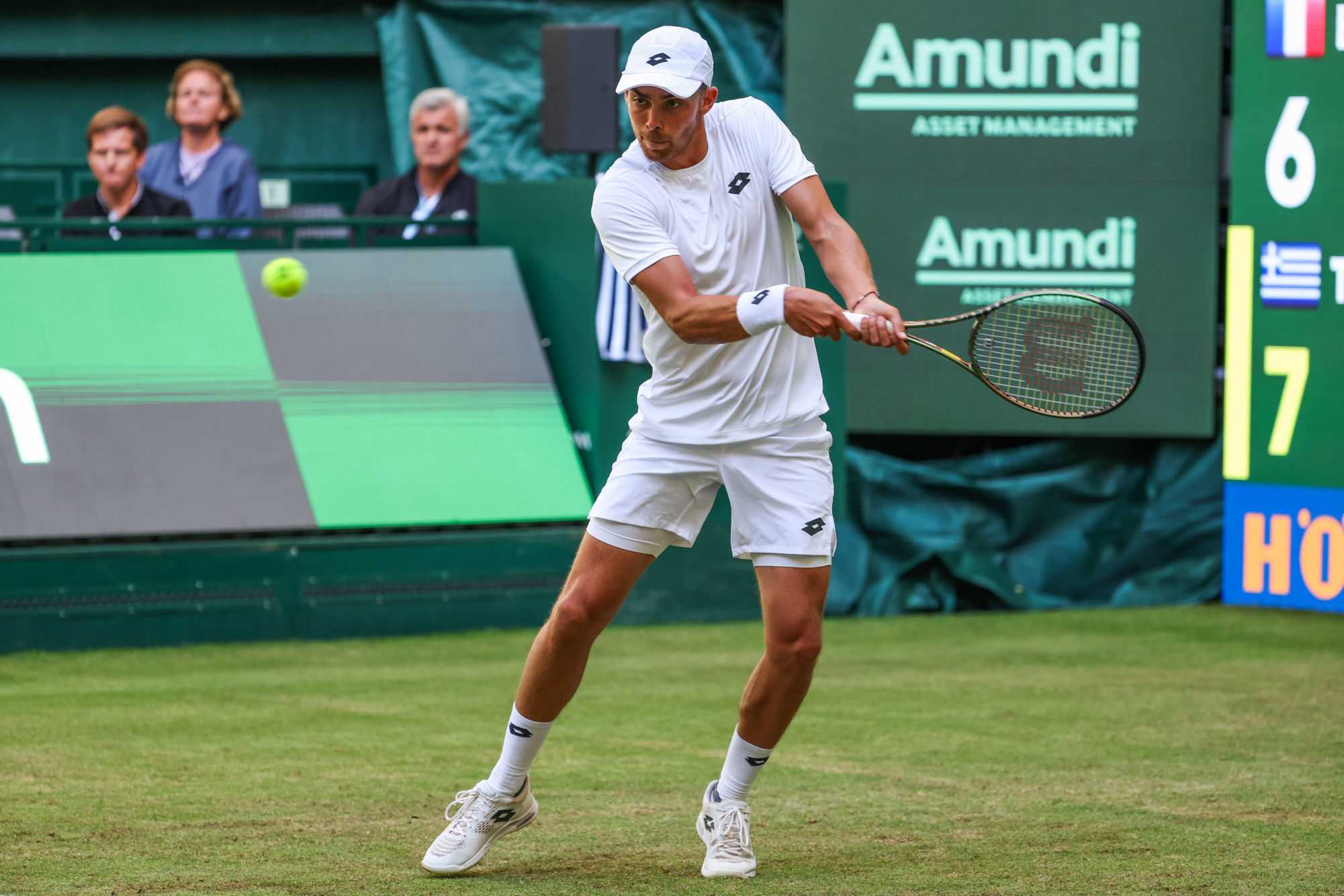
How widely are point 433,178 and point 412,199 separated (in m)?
0.14

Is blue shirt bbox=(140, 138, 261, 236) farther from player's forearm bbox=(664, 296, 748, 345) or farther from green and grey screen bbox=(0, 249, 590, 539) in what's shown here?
player's forearm bbox=(664, 296, 748, 345)

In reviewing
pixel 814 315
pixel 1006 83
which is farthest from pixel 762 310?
pixel 1006 83

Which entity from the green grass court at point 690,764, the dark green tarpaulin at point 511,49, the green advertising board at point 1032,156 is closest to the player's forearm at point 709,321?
the green grass court at point 690,764

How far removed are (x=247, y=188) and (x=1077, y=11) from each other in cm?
381

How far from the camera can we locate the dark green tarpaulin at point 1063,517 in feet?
30.3

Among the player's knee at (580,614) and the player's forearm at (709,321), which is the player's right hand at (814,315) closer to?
the player's forearm at (709,321)

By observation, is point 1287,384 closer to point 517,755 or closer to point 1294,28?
point 1294,28

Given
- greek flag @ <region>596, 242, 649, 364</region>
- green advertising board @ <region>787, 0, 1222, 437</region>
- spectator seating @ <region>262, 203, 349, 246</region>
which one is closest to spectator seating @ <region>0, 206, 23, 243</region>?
spectator seating @ <region>262, 203, 349, 246</region>

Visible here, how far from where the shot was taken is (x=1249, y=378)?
873 cm

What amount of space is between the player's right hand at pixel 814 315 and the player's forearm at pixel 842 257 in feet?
0.75

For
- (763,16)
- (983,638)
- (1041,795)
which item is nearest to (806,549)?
(1041,795)

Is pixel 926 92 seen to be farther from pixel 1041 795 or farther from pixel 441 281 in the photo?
pixel 1041 795

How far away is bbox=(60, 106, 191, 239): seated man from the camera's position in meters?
8.37

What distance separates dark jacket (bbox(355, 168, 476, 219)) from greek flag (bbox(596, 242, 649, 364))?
93 cm
